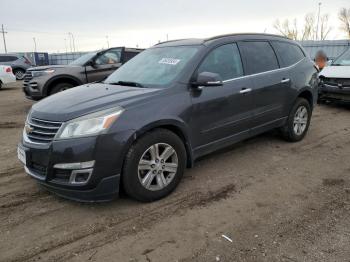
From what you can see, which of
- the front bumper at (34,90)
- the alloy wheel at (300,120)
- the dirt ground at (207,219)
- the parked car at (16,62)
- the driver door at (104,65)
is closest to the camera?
the dirt ground at (207,219)

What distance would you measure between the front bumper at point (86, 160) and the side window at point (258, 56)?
2.36m

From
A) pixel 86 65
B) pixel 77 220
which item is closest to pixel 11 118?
pixel 86 65

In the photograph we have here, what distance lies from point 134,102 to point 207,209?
1.37 m

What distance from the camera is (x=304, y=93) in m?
5.87

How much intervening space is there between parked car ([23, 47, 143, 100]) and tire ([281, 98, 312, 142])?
5439 mm

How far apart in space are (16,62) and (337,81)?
21741mm

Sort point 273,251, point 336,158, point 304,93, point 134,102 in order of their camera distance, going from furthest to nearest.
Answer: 1. point 304,93
2. point 336,158
3. point 134,102
4. point 273,251

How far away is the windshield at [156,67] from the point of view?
4.10 meters

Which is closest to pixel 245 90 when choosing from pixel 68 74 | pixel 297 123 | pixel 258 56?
pixel 258 56

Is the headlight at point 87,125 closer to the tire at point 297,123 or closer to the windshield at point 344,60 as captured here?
the tire at point 297,123

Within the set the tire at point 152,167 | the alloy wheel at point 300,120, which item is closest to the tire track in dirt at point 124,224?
the tire at point 152,167

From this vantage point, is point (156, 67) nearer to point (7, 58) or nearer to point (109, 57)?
point (109, 57)

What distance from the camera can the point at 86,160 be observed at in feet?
10.6

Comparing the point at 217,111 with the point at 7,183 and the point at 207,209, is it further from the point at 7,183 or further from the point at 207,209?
the point at 7,183
